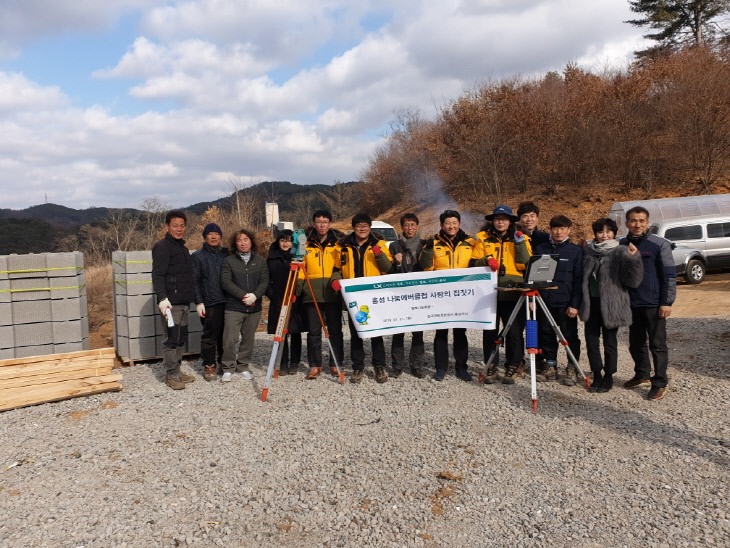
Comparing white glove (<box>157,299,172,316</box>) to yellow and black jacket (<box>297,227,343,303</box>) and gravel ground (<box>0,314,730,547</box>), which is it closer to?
gravel ground (<box>0,314,730,547</box>)

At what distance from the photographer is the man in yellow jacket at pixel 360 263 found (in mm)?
6531


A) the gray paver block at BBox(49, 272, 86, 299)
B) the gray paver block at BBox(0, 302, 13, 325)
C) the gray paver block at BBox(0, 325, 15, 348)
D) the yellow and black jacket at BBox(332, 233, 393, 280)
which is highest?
the yellow and black jacket at BBox(332, 233, 393, 280)

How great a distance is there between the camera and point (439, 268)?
6598mm

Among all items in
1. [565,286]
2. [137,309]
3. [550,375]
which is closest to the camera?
[565,286]

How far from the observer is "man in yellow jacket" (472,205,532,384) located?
6227 millimetres

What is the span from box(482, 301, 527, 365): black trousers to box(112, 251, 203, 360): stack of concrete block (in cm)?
491

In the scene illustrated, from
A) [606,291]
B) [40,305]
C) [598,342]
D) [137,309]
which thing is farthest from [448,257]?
[40,305]

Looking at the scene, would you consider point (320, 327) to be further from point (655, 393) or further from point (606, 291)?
point (655, 393)

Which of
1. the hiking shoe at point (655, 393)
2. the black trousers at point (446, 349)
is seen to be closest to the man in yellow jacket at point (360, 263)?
the black trousers at point (446, 349)

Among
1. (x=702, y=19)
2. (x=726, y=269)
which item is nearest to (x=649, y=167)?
(x=726, y=269)

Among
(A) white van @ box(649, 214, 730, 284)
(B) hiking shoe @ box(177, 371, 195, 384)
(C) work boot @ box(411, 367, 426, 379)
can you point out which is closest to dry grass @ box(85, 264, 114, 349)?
(B) hiking shoe @ box(177, 371, 195, 384)

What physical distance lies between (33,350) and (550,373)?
7.24 m

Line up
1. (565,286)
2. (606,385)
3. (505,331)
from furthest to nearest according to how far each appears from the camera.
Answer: (505,331), (565,286), (606,385)

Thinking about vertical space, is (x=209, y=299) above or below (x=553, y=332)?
above
